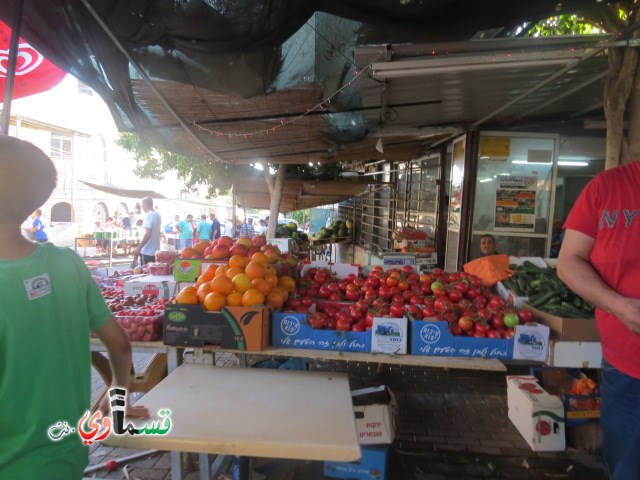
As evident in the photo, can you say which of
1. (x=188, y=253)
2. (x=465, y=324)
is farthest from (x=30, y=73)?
(x=465, y=324)

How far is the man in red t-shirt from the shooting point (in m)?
1.63

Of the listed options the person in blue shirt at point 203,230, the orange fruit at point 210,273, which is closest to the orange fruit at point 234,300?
the orange fruit at point 210,273

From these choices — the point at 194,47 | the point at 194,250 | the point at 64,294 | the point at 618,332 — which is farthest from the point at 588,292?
the point at 194,250

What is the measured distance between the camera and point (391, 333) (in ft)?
8.49

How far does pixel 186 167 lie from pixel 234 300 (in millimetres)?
9189

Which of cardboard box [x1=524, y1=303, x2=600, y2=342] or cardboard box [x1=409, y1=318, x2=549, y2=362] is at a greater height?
cardboard box [x1=524, y1=303, x2=600, y2=342]

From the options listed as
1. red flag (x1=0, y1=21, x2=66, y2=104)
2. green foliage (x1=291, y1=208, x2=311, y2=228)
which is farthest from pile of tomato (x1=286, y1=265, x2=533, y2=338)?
green foliage (x1=291, y1=208, x2=311, y2=228)

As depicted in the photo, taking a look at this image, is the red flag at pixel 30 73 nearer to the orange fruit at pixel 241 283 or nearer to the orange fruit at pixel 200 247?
the orange fruit at pixel 200 247

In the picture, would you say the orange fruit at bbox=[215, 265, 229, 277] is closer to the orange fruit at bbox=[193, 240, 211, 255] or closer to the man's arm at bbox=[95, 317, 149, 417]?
the orange fruit at bbox=[193, 240, 211, 255]

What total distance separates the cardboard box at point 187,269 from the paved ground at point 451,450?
4.89 feet

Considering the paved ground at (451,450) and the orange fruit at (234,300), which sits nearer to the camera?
the orange fruit at (234,300)

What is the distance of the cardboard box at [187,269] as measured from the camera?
134 inches

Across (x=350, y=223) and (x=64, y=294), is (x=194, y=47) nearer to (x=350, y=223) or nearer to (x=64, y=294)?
(x=64, y=294)

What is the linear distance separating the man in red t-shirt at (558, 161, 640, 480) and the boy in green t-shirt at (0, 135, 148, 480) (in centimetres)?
196
